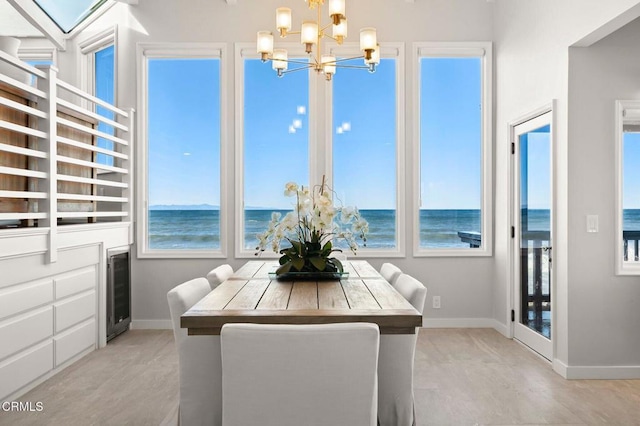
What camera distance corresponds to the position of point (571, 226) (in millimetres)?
3357

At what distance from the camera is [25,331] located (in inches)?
120

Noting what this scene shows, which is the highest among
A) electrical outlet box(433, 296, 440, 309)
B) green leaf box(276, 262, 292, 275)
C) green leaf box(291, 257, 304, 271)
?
green leaf box(291, 257, 304, 271)

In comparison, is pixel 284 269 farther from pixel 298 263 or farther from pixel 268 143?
pixel 268 143

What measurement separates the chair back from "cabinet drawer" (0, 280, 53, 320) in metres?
2.36

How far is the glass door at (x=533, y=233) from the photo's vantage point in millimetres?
3799

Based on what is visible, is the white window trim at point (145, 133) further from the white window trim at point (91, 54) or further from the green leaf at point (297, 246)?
the green leaf at point (297, 246)

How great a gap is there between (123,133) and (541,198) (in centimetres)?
387

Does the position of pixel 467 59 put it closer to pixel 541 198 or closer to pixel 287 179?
pixel 541 198

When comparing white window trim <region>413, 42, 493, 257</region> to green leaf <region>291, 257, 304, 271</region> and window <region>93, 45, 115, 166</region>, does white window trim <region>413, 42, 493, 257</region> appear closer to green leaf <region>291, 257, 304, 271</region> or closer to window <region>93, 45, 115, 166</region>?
green leaf <region>291, 257, 304, 271</region>

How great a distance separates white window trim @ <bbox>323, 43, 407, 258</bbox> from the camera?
16.0 ft

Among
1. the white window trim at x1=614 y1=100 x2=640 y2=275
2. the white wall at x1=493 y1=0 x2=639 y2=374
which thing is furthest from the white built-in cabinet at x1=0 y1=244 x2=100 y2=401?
the white window trim at x1=614 y1=100 x2=640 y2=275

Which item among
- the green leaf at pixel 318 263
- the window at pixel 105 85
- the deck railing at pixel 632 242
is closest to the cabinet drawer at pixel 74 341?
the window at pixel 105 85

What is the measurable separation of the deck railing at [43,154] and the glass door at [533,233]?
3660 mm

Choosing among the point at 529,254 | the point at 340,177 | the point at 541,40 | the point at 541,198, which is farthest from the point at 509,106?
the point at 340,177
